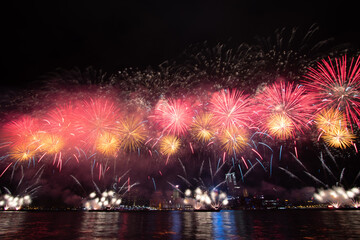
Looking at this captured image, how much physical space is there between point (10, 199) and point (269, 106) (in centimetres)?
15219

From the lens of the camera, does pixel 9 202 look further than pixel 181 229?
Yes

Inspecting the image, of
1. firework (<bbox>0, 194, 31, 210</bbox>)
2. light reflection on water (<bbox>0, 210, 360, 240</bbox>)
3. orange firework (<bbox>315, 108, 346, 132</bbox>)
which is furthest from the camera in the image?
firework (<bbox>0, 194, 31, 210</bbox>)

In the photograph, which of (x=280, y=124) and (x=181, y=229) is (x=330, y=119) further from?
(x=181, y=229)

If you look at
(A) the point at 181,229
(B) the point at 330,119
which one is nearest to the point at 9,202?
(A) the point at 181,229

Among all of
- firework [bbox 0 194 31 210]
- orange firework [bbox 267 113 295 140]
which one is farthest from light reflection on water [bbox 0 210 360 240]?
firework [bbox 0 194 31 210]

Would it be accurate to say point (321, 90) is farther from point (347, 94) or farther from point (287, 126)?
point (287, 126)

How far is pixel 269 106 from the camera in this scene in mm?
21859

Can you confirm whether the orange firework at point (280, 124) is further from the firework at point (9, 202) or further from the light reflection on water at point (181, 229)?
the firework at point (9, 202)

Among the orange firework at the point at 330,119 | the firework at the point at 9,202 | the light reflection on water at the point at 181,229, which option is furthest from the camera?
the firework at the point at 9,202

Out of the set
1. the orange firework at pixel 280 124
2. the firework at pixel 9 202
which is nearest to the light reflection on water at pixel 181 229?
the orange firework at pixel 280 124

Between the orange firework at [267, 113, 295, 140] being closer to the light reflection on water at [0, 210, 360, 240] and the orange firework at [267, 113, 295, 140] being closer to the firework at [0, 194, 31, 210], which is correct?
the light reflection on water at [0, 210, 360, 240]

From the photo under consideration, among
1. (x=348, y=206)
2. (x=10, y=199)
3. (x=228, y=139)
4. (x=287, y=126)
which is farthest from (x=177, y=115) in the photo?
(x=348, y=206)

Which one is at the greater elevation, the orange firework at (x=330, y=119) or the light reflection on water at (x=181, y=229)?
the orange firework at (x=330, y=119)

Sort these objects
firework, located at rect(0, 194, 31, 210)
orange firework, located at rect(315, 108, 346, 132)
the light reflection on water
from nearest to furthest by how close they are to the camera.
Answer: the light reflection on water
orange firework, located at rect(315, 108, 346, 132)
firework, located at rect(0, 194, 31, 210)
